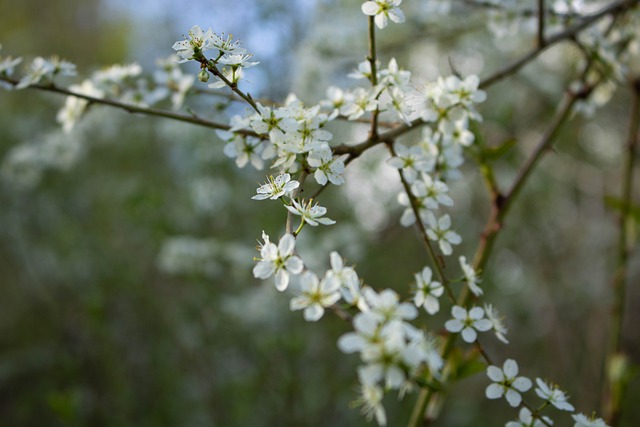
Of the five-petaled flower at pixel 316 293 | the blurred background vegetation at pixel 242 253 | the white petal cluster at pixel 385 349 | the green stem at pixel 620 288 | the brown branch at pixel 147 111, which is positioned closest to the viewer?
the white petal cluster at pixel 385 349

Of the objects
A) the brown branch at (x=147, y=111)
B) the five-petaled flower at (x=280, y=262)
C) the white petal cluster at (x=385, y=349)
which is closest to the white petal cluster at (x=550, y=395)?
the white petal cluster at (x=385, y=349)

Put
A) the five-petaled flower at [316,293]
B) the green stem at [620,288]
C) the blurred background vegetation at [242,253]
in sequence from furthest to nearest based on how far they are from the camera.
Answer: the blurred background vegetation at [242,253]
the green stem at [620,288]
the five-petaled flower at [316,293]

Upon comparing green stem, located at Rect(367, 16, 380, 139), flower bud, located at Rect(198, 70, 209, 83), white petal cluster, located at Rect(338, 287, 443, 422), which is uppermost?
flower bud, located at Rect(198, 70, 209, 83)

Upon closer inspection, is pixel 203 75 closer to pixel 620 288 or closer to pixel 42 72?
pixel 42 72


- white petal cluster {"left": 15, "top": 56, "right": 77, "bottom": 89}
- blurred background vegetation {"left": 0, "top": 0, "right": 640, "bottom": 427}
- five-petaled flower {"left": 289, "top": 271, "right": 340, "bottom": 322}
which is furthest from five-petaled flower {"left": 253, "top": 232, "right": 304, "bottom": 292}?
blurred background vegetation {"left": 0, "top": 0, "right": 640, "bottom": 427}

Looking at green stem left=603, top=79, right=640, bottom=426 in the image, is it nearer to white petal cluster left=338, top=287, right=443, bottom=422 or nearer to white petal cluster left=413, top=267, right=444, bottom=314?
white petal cluster left=413, top=267, right=444, bottom=314

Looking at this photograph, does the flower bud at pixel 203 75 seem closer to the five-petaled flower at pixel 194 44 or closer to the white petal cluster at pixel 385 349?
the five-petaled flower at pixel 194 44
